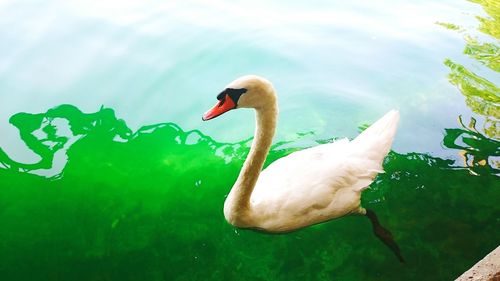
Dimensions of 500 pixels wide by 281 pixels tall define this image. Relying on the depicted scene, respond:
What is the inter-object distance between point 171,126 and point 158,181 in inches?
20.2

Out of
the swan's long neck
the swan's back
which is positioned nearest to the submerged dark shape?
the swan's back

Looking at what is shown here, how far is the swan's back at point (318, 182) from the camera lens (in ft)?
7.07

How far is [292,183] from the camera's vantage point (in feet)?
7.23

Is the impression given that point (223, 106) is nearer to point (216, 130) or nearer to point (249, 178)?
point (249, 178)

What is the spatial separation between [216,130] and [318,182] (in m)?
1.08

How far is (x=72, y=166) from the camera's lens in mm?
2758

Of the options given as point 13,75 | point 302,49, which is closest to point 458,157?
point 302,49

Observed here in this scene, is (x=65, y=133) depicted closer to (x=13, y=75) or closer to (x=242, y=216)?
(x=13, y=75)

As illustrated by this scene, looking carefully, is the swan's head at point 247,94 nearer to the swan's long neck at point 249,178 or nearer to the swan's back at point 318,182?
the swan's long neck at point 249,178

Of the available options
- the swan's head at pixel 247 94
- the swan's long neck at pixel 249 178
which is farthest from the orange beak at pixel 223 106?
the swan's long neck at pixel 249 178

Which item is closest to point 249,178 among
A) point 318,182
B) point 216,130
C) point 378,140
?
point 318,182

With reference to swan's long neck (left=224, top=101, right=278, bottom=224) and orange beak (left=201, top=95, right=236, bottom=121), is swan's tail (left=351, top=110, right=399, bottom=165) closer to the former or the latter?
swan's long neck (left=224, top=101, right=278, bottom=224)

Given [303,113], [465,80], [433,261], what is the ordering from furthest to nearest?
[465,80], [303,113], [433,261]

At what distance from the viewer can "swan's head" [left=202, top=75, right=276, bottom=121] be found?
1877 mm
